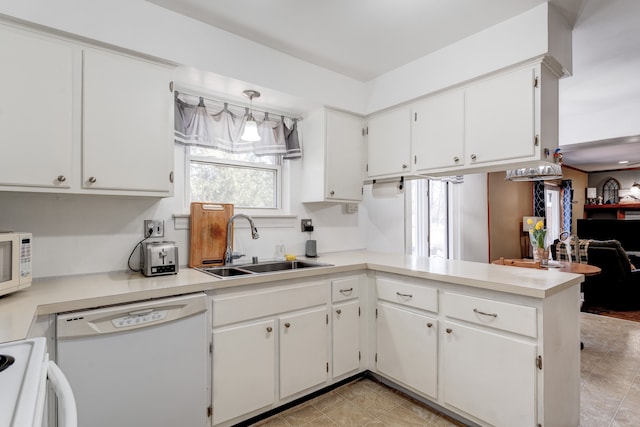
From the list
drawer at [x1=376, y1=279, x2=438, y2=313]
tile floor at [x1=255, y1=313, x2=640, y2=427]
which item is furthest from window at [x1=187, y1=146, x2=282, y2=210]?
tile floor at [x1=255, y1=313, x2=640, y2=427]

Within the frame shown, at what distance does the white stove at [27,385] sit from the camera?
0.61m

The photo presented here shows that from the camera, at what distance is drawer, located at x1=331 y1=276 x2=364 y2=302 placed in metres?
2.32

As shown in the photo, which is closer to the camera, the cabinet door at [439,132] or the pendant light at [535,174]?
the cabinet door at [439,132]

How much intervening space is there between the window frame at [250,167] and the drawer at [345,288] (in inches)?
33.7

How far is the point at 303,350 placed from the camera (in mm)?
2152

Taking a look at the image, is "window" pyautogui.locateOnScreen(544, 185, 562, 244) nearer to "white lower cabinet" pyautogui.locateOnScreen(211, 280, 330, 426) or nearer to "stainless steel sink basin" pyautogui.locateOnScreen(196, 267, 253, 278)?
"white lower cabinet" pyautogui.locateOnScreen(211, 280, 330, 426)

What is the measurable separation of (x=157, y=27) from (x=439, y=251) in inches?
147

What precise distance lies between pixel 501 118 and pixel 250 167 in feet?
6.00

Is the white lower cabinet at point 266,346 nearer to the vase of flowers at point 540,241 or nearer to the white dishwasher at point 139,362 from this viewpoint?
the white dishwasher at point 139,362

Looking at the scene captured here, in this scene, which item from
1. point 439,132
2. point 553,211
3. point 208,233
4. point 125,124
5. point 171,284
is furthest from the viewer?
point 553,211

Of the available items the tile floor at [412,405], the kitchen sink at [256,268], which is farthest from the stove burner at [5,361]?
the tile floor at [412,405]

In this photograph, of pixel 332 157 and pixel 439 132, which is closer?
pixel 439 132

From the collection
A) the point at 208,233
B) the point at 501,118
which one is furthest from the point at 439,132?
the point at 208,233

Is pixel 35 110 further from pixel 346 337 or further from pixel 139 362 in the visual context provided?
pixel 346 337
